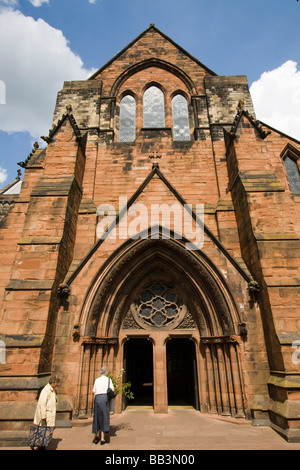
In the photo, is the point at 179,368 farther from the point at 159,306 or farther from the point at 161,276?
the point at 161,276

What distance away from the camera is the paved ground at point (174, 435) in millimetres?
4281

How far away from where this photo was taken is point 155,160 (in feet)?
31.1

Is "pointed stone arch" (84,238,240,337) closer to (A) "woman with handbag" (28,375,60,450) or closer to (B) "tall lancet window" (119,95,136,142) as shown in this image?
(A) "woman with handbag" (28,375,60,450)

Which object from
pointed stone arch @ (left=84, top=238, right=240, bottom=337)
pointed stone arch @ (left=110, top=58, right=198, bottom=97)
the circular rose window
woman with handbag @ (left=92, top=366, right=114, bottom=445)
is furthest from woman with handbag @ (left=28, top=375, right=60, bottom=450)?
pointed stone arch @ (left=110, top=58, right=198, bottom=97)

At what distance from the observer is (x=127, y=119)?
10.9 meters

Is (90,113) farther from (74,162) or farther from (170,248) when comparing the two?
(170,248)

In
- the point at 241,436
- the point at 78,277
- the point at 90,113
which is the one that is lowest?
the point at 241,436

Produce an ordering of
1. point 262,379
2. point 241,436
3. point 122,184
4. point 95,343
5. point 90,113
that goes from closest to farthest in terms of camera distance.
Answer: point 241,436, point 262,379, point 95,343, point 122,184, point 90,113

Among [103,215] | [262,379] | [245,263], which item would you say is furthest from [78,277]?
[262,379]

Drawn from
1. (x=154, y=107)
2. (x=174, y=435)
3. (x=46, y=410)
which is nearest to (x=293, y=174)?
(x=154, y=107)

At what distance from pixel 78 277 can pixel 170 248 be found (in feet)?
8.69

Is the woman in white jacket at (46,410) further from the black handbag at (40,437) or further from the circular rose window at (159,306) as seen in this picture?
the circular rose window at (159,306)

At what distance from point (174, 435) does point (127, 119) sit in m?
10.7

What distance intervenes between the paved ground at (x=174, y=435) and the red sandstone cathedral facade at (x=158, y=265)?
35 cm
